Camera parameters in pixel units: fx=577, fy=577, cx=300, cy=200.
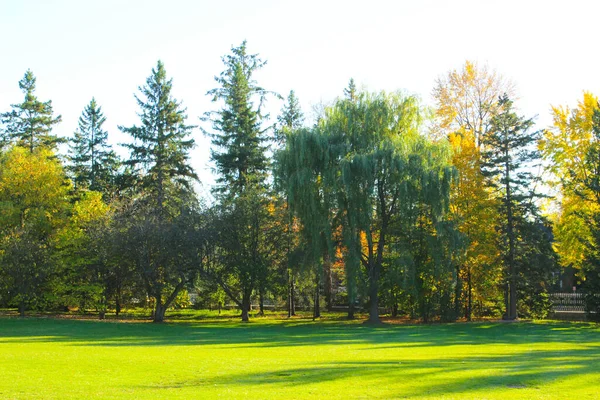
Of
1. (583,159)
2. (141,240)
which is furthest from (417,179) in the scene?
(141,240)

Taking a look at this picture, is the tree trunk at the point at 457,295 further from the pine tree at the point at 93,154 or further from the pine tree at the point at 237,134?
the pine tree at the point at 93,154

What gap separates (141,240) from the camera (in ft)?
124

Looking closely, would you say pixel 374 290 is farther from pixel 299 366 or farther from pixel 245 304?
pixel 299 366

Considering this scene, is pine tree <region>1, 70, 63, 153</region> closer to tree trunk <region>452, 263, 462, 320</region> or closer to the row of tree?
the row of tree

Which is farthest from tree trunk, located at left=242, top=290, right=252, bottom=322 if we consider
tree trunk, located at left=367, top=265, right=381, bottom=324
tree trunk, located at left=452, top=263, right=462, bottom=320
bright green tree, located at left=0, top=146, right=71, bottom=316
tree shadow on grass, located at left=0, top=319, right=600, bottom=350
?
tree trunk, located at left=452, top=263, right=462, bottom=320

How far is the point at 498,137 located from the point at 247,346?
24.5 m

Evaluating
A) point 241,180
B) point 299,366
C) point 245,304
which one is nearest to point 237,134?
point 241,180

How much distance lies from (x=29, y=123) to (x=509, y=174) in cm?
4278

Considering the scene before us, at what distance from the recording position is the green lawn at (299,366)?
453 inches

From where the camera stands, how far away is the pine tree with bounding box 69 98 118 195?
54.4 m

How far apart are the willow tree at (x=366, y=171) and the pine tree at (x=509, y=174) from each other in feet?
20.5

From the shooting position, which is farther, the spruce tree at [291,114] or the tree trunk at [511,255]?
the spruce tree at [291,114]

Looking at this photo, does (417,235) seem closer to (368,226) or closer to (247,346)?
(368,226)

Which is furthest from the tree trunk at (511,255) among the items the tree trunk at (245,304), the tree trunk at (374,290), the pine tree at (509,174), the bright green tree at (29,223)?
the bright green tree at (29,223)
